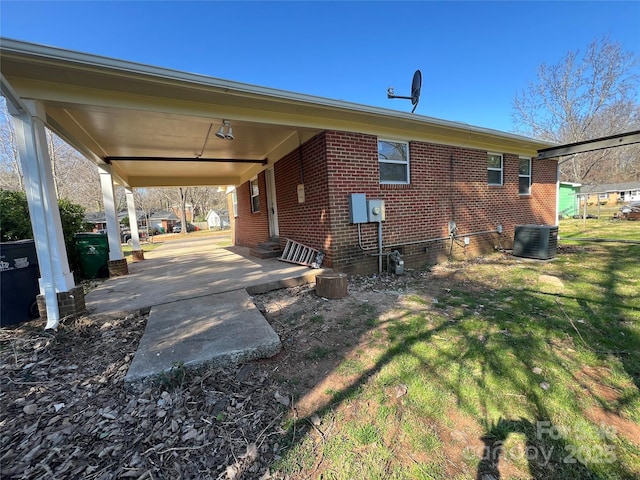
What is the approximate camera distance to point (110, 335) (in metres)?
3.35

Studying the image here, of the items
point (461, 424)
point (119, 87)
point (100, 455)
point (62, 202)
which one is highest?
point (119, 87)

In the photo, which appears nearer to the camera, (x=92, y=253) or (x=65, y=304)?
(x=65, y=304)

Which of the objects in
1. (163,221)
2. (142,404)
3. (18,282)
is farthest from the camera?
(163,221)

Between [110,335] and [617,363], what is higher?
[110,335]

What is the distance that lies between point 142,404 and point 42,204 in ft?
10.0

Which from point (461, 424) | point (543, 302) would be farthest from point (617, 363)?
point (461, 424)

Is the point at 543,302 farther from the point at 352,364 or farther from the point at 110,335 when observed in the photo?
the point at 110,335

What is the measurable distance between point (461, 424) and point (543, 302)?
3113 millimetres

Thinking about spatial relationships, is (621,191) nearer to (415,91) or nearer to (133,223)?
(415,91)

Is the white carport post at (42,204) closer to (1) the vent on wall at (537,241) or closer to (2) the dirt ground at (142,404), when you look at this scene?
(2) the dirt ground at (142,404)

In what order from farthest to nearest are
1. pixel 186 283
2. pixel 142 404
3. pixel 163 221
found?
pixel 163 221, pixel 186 283, pixel 142 404

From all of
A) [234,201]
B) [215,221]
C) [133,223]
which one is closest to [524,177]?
[234,201]

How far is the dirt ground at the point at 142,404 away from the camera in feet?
5.65

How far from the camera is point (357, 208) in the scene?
566 centimetres
